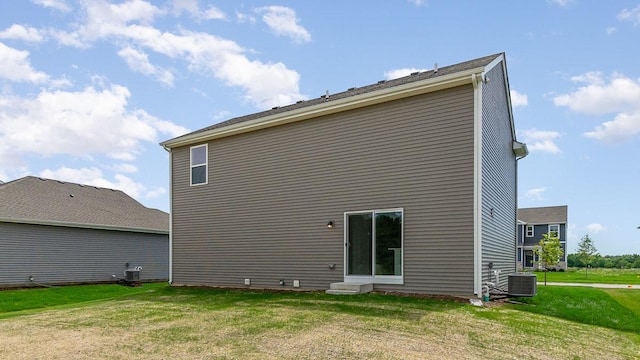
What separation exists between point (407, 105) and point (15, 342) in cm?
818

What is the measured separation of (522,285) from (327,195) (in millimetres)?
4793

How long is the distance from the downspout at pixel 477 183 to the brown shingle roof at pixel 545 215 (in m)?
34.4

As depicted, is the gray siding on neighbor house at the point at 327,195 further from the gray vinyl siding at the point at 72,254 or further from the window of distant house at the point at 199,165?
the gray vinyl siding at the point at 72,254

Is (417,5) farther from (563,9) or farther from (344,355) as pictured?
(344,355)

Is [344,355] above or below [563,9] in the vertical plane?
below

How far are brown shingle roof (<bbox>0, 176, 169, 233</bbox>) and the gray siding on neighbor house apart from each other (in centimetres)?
507

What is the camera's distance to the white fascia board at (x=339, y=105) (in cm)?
918

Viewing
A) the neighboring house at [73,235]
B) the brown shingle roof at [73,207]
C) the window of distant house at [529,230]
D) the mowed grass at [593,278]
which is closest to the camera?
the neighboring house at [73,235]

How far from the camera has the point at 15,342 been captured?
625 cm

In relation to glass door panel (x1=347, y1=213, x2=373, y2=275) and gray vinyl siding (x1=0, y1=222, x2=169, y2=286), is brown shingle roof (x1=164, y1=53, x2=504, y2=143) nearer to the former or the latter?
glass door panel (x1=347, y1=213, x2=373, y2=275)

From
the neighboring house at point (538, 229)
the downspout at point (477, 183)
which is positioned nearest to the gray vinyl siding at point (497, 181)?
the downspout at point (477, 183)

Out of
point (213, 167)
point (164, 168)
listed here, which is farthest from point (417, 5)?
point (164, 168)

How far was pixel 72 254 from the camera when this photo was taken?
54.7 ft

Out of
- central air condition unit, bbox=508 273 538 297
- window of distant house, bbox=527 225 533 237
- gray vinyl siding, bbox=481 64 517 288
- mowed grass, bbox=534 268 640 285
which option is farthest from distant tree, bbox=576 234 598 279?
central air condition unit, bbox=508 273 538 297
